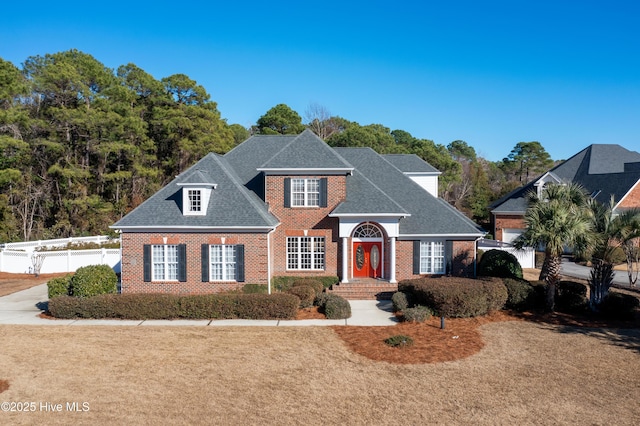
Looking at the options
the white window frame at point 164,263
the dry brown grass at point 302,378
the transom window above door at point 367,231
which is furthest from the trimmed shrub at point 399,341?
the white window frame at point 164,263

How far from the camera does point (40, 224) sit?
4112cm

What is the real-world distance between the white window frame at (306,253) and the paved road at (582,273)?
1768 cm

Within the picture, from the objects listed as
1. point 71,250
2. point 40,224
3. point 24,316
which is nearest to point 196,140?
point 40,224

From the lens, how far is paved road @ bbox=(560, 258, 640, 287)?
26.7 metres

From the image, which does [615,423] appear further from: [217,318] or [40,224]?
[40,224]

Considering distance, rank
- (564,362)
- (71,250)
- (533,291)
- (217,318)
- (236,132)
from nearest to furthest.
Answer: (564,362)
(217,318)
(533,291)
(71,250)
(236,132)

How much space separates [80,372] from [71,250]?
2075 centimetres

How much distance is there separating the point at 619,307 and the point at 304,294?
13676 millimetres

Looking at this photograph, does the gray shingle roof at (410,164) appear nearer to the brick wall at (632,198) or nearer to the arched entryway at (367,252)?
the arched entryway at (367,252)

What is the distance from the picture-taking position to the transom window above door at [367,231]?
23156 mm

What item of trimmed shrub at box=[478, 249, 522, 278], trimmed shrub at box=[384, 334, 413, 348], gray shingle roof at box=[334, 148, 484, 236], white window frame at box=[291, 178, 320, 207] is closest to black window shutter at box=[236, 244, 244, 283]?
white window frame at box=[291, 178, 320, 207]

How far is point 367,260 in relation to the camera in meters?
23.3

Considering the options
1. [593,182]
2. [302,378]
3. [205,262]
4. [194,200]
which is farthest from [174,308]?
[593,182]

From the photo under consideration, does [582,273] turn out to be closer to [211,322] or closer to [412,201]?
[412,201]
